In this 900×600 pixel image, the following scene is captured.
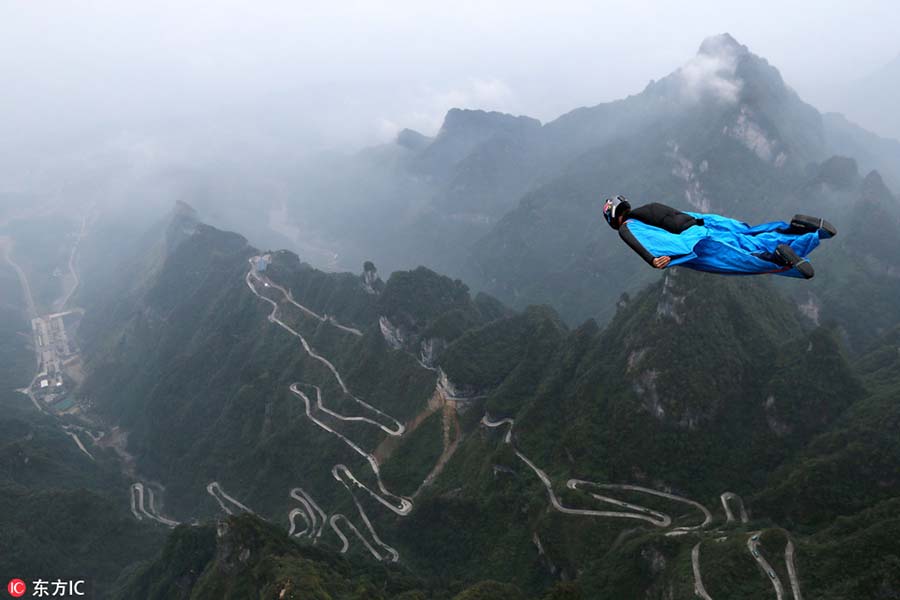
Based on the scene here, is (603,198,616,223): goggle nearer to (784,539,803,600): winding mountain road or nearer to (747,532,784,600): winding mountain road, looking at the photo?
(747,532,784,600): winding mountain road

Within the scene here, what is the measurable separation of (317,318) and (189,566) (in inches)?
3054

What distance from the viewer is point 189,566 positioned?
8888cm

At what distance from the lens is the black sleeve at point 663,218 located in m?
18.5

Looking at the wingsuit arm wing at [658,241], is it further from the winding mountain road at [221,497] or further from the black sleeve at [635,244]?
the winding mountain road at [221,497]

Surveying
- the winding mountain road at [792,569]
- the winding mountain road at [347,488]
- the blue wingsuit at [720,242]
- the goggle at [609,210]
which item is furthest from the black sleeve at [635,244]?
the winding mountain road at [347,488]

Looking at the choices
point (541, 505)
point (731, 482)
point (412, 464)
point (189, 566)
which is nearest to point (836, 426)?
point (731, 482)

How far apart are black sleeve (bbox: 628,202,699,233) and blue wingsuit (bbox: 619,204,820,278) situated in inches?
2.5

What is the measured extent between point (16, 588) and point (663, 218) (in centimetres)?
11895

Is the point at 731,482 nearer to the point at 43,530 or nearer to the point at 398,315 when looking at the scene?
the point at 398,315

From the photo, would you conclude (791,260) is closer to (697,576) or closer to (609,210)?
(609,210)

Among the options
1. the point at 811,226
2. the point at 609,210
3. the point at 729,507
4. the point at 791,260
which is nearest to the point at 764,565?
the point at 729,507

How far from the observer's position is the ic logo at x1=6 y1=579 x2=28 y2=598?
94812mm

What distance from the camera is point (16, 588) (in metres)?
95.1

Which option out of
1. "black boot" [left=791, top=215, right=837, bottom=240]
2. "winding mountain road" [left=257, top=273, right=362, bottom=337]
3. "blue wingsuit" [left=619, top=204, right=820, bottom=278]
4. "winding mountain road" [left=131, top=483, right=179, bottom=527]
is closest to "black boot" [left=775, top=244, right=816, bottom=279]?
"blue wingsuit" [left=619, top=204, right=820, bottom=278]
